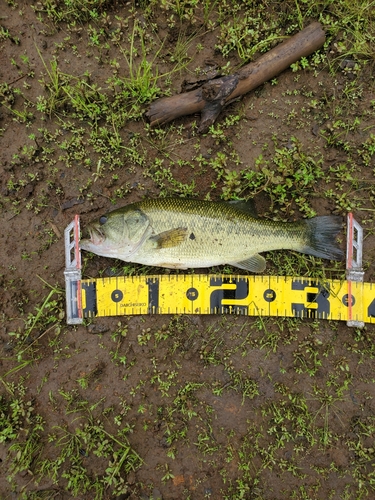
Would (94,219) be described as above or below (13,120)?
below

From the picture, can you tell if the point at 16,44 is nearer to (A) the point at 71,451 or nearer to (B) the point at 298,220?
(B) the point at 298,220

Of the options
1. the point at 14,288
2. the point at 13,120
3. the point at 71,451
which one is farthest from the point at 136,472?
the point at 13,120

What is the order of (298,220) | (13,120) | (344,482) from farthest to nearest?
1. (13,120)
2. (298,220)
3. (344,482)

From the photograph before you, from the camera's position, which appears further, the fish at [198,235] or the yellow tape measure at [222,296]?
the yellow tape measure at [222,296]

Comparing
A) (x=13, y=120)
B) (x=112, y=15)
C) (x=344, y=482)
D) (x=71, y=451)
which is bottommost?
(x=344, y=482)

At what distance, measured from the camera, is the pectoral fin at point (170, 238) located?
4336mm

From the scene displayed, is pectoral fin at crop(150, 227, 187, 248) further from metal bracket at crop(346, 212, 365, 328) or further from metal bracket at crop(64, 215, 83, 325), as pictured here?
metal bracket at crop(346, 212, 365, 328)

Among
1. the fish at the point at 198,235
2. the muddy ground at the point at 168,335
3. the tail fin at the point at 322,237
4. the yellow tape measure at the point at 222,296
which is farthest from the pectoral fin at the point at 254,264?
the tail fin at the point at 322,237

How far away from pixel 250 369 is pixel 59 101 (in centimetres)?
439

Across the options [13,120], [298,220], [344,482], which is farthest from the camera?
[13,120]

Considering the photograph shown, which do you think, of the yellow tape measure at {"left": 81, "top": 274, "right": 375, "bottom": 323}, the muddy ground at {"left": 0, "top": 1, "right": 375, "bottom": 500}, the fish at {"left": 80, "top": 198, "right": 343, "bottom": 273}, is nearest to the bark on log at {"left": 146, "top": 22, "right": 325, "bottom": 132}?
the muddy ground at {"left": 0, "top": 1, "right": 375, "bottom": 500}

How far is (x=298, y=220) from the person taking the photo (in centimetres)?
465

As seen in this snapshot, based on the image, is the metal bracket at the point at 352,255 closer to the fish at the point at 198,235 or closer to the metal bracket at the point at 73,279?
the fish at the point at 198,235

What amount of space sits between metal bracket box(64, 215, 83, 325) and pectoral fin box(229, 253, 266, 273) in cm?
199
